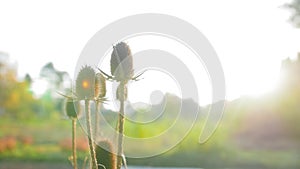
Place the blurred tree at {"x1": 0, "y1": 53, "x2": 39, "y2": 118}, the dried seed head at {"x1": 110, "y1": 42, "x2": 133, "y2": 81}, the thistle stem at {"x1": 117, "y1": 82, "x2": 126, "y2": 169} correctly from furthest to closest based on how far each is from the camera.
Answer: the blurred tree at {"x1": 0, "y1": 53, "x2": 39, "y2": 118} < the dried seed head at {"x1": 110, "y1": 42, "x2": 133, "y2": 81} < the thistle stem at {"x1": 117, "y1": 82, "x2": 126, "y2": 169}

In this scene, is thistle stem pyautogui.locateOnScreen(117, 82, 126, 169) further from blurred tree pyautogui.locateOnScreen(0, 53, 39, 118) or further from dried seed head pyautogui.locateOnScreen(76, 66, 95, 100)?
blurred tree pyautogui.locateOnScreen(0, 53, 39, 118)

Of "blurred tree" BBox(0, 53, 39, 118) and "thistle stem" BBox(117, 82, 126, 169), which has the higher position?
"blurred tree" BBox(0, 53, 39, 118)

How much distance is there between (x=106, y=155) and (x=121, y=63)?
8.5 inches

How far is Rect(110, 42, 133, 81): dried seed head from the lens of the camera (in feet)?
4.87

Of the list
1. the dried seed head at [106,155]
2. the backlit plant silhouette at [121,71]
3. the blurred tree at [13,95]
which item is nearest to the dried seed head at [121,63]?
the backlit plant silhouette at [121,71]

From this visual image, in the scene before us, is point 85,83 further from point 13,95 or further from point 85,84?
point 13,95

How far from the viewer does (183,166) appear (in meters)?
16.5

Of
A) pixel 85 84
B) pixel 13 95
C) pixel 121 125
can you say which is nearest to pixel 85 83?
pixel 85 84

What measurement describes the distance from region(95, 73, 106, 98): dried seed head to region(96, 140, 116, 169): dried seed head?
119mm

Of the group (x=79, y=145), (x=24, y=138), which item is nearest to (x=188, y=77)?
(x=79, y=145)

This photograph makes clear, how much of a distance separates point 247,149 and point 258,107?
1428 mm

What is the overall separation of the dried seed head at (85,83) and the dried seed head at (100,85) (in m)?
0.01

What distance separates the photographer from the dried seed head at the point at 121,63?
58.4 inches

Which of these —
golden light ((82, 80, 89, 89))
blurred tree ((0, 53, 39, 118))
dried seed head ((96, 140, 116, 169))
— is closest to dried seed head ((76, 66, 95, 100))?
golden light ((82, 80, 89, 89))
